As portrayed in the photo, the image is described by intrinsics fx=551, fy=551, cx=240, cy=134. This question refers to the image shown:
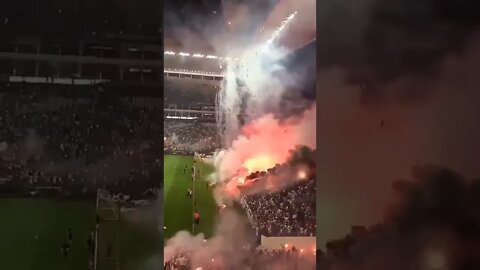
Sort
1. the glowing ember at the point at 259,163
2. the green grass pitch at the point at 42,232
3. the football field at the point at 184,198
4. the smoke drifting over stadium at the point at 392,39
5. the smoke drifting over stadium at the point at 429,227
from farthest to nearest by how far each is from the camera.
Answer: the glowing ember at the point at 259,163 < the football field at the point at 184,198 < the green grass pitch at the point at 42,232 < the smoke drifting over stadium at the point at 392,39 < the smoke drifting over stadium at the point at 429,227

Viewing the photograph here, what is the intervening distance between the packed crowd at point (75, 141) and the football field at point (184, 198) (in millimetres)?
82

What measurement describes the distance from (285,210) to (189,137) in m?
0.71

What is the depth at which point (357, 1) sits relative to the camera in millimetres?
2783

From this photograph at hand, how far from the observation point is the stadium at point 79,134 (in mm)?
2984

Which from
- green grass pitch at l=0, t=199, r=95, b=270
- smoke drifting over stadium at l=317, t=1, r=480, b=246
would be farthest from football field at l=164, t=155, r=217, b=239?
smoke drifting over stadium at l=317, t=1, r=480, b=246

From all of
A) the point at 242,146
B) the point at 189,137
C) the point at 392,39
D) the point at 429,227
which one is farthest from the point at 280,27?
the point at 429,227

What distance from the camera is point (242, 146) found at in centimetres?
325

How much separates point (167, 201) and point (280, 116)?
2.72 ft

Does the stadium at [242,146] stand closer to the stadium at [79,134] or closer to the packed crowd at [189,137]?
the packed crowd at [189,137]

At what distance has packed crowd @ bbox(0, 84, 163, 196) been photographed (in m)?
2.99

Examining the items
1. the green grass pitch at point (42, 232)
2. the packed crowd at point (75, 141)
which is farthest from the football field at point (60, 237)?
the packed crowd at point (75, 141)

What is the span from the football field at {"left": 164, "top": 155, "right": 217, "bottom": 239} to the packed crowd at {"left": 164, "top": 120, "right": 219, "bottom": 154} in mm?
58

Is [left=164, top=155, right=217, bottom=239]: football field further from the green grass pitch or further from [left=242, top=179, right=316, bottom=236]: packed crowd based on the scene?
the green grass pitch

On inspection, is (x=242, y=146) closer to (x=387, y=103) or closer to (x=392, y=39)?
(x=387, y=103)
